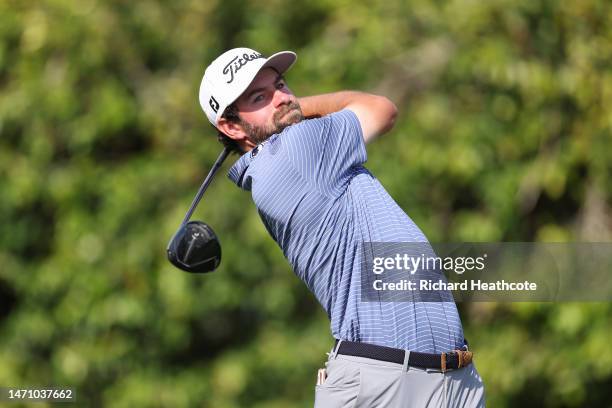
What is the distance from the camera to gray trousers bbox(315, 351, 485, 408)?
128 inches

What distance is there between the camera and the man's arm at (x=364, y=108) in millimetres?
3672

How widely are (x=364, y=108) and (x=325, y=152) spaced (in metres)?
0.38

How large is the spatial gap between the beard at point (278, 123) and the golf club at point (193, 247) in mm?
138

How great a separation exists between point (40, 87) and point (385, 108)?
4.16m

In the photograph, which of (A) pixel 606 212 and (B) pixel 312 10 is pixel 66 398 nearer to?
(B) pixel 312 10

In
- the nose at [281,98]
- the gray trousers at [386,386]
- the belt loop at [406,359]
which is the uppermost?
the nose at [281,98]

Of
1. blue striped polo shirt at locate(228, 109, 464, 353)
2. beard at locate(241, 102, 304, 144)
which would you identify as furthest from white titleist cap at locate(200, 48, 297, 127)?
blue striped polo shirt at locate(228, 109, 464, 353)

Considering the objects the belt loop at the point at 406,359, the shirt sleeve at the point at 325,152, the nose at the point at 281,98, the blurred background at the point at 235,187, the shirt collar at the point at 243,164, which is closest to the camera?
the belt loop at the point at 406,359

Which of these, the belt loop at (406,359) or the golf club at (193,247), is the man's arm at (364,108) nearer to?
the golf club at (193,247)

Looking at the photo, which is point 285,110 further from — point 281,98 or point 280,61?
point 280,61

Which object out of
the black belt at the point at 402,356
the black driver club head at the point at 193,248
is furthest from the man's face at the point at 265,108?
the black belt at the point at 402,356

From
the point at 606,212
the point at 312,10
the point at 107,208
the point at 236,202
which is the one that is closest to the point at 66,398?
the point at 107,208

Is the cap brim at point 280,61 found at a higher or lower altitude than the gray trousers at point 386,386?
higher

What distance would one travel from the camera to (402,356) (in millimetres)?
3240
